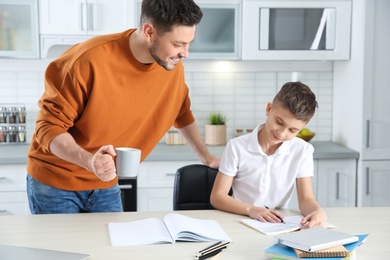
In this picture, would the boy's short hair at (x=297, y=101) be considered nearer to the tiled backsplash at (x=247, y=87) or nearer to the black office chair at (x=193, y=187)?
the black office chair at (x=193, y=187)

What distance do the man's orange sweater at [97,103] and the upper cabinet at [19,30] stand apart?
155 centimetres

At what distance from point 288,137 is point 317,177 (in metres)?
1.63

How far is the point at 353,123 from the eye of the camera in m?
3.94

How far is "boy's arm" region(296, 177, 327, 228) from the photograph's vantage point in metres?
2.02

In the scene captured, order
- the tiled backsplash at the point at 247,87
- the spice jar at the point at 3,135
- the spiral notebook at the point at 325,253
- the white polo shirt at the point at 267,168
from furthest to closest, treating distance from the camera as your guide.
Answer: the tiled backsplash at the point at 247,87 < the spice jar at the point at 3,135 < the white polo shirt at the point at 267,168 < the spiral notebook at the point at 325,253

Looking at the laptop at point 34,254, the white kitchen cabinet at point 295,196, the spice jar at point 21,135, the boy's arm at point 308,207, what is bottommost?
the white kitchen cabinet at point 295,196

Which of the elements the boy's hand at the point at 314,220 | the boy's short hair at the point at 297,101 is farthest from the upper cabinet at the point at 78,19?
the boy's hand at the point at 314,220

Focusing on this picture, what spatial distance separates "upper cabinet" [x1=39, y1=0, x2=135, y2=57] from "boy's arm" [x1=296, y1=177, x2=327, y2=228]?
1.85 metres

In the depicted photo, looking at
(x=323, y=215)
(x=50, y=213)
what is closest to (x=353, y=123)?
(x=323, y=215)

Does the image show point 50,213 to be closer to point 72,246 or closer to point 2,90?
point 72,246

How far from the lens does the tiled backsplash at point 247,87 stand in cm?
426

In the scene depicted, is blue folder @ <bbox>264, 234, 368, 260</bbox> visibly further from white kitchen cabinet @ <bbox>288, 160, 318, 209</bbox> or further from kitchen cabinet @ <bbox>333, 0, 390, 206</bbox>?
kitchen cabinet @ <bbox>333, 0, 390, 206</bbox>

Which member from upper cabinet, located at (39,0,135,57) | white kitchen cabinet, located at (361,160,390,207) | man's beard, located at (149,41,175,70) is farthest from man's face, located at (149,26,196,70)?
white kitchen cabinet, located at (361,160,390,207)

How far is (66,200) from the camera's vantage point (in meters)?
2.30
